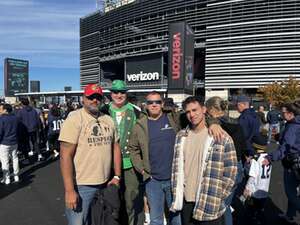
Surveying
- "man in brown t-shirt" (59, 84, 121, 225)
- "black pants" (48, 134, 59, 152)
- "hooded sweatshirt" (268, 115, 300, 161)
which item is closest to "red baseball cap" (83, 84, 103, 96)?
"man in brown t-shirt" (59, 84, 121, 225)

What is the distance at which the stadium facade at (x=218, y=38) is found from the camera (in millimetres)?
63562

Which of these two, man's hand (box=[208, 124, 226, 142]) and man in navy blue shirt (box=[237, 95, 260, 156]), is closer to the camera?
man's hand (box=[208, 124, 226, 142])

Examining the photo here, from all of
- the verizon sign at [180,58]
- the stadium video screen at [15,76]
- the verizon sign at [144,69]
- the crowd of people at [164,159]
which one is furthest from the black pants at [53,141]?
the stadium video screen at [15,76]

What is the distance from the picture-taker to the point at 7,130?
8.33 metres

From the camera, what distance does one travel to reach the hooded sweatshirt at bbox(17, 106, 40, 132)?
11.4m

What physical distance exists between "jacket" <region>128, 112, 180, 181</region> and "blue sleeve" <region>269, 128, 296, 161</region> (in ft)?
5.77

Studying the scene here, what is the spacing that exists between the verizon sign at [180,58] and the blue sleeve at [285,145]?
48586 millimetres

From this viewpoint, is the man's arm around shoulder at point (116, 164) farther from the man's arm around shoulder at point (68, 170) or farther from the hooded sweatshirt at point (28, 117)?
the hooded sweatshirt at point (28, 117)

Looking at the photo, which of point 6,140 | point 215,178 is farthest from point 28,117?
point 215,178

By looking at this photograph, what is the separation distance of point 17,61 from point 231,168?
4033 inches

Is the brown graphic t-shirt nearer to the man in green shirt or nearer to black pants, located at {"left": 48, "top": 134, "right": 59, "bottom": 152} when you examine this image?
the man in green shirt

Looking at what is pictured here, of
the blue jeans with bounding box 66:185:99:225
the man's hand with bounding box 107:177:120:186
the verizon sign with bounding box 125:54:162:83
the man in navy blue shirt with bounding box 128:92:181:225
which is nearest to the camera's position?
the blue jeans with bounding box 66:185:99:225

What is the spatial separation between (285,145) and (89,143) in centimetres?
311

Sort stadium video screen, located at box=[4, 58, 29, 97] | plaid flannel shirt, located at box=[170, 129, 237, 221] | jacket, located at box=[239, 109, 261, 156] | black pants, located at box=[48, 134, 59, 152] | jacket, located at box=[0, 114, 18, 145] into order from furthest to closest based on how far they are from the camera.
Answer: stadium video screen, located at box=[4, 58, 29, 97], black pants, located at box=[48, 134, 59, 152], jacket, located at box=[0, 114, 18, 145], jacket, located at box=[239, 109, 261, 156], plaid flannel shirt, located at box=[170, 129, 237, 221]
